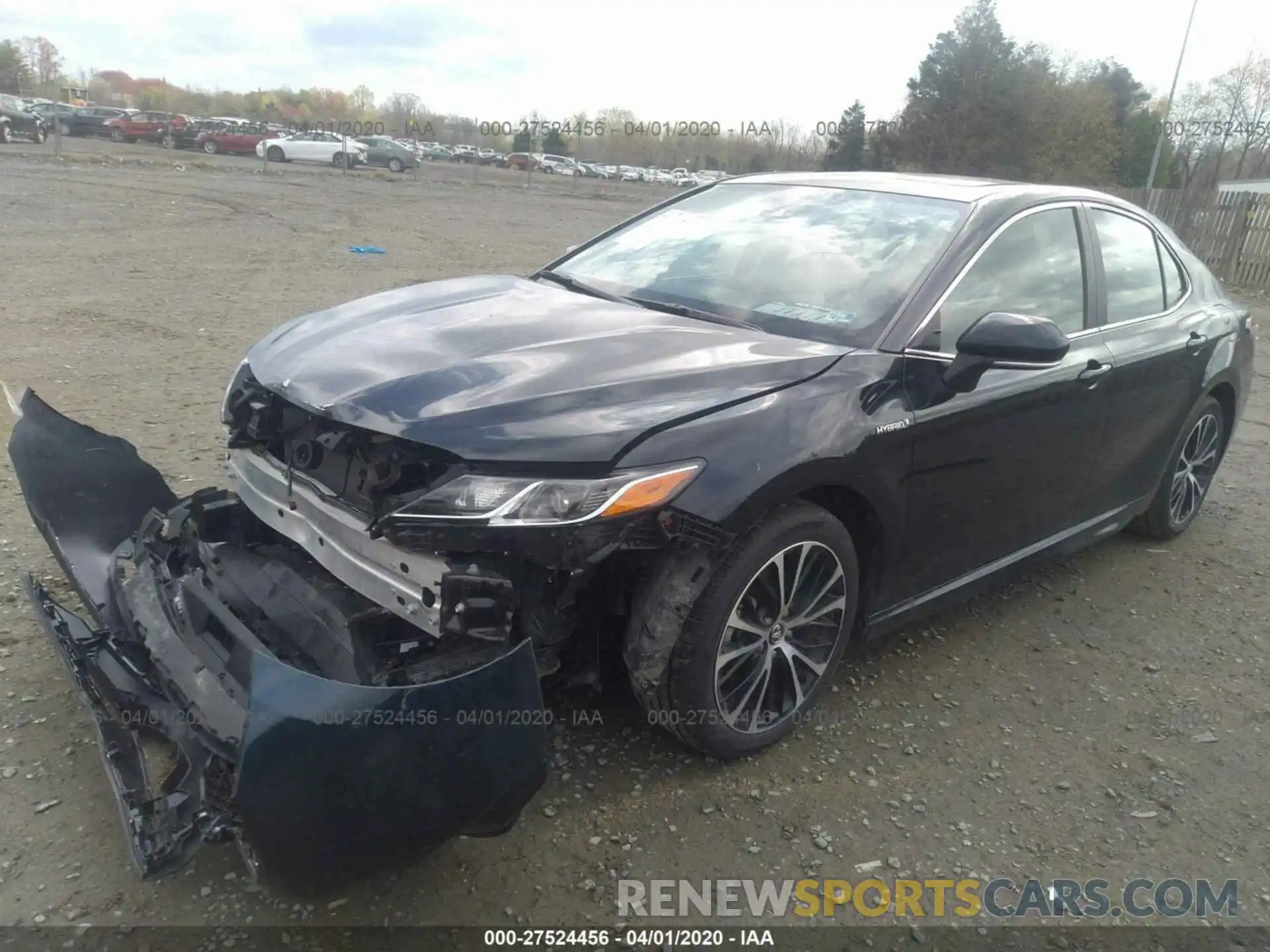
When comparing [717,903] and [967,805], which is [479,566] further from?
[967,805]

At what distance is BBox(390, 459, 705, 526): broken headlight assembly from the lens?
7.36ft

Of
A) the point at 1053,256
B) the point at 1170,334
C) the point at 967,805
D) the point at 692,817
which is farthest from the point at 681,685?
the point at 1170,334

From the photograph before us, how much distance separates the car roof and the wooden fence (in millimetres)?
15083

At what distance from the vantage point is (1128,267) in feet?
13.4

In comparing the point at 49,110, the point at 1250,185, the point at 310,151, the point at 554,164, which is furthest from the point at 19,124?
the point at 1250,185

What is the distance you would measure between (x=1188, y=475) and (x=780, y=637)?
3155 mm

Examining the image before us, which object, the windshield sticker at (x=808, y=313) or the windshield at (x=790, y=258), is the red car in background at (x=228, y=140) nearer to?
the windshield at (x=790, y=258)

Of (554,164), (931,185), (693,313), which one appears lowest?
(693,313)

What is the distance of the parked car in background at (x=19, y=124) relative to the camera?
3100 cm

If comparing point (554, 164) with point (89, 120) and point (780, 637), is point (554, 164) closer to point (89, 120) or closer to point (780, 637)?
point (89, 120)

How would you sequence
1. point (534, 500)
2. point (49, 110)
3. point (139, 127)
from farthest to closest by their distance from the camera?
point (49, 110) < point (139, 127) < point (534, 500)

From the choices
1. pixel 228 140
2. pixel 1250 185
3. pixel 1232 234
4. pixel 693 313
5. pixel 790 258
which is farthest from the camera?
pixel 1250 185

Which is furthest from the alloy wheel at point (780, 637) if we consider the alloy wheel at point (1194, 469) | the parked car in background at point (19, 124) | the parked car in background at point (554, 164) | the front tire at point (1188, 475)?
the parked car in background at point (554, 164)

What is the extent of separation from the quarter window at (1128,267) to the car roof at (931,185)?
0.40 feet
